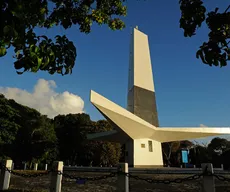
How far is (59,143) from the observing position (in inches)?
1208

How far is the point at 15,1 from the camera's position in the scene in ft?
6.91

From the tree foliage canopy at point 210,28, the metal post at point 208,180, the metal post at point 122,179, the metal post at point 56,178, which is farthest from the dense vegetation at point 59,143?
the tree foliage canopy at point 210,28

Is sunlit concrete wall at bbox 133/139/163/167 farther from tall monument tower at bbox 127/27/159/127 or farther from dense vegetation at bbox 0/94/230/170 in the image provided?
dense vegetation at bbox 0/94/230/170

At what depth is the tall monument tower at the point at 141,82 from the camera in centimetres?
2250

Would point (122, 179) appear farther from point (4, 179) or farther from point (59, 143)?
point (59, 143)

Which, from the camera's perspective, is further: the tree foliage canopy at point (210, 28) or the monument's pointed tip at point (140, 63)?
the monument's pointed tip at point (140, 63)

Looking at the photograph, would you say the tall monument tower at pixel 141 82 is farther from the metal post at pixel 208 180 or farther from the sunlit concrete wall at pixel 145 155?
the metal post at pixel 208 180

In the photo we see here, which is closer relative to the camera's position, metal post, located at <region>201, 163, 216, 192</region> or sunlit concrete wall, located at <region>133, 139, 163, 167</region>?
metal post, located at <region>201, 163, 216, 192</region>

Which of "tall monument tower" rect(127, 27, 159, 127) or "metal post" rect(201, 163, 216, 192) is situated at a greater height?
"tall monument tower" rect(127, 27, 159, 127)

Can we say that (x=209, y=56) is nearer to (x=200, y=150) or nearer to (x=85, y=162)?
(x=85, y=162)

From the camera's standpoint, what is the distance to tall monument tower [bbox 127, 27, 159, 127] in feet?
73.8

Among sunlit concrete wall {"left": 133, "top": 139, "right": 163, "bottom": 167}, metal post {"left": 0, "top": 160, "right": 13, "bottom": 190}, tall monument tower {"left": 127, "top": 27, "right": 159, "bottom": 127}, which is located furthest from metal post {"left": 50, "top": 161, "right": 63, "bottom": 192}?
tall monument tower {"left": 127, "top": 27, "right": 159, "bottom": 127}

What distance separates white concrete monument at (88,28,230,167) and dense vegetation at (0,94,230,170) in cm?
581

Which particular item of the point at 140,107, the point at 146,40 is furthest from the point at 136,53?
the point at 140,107
